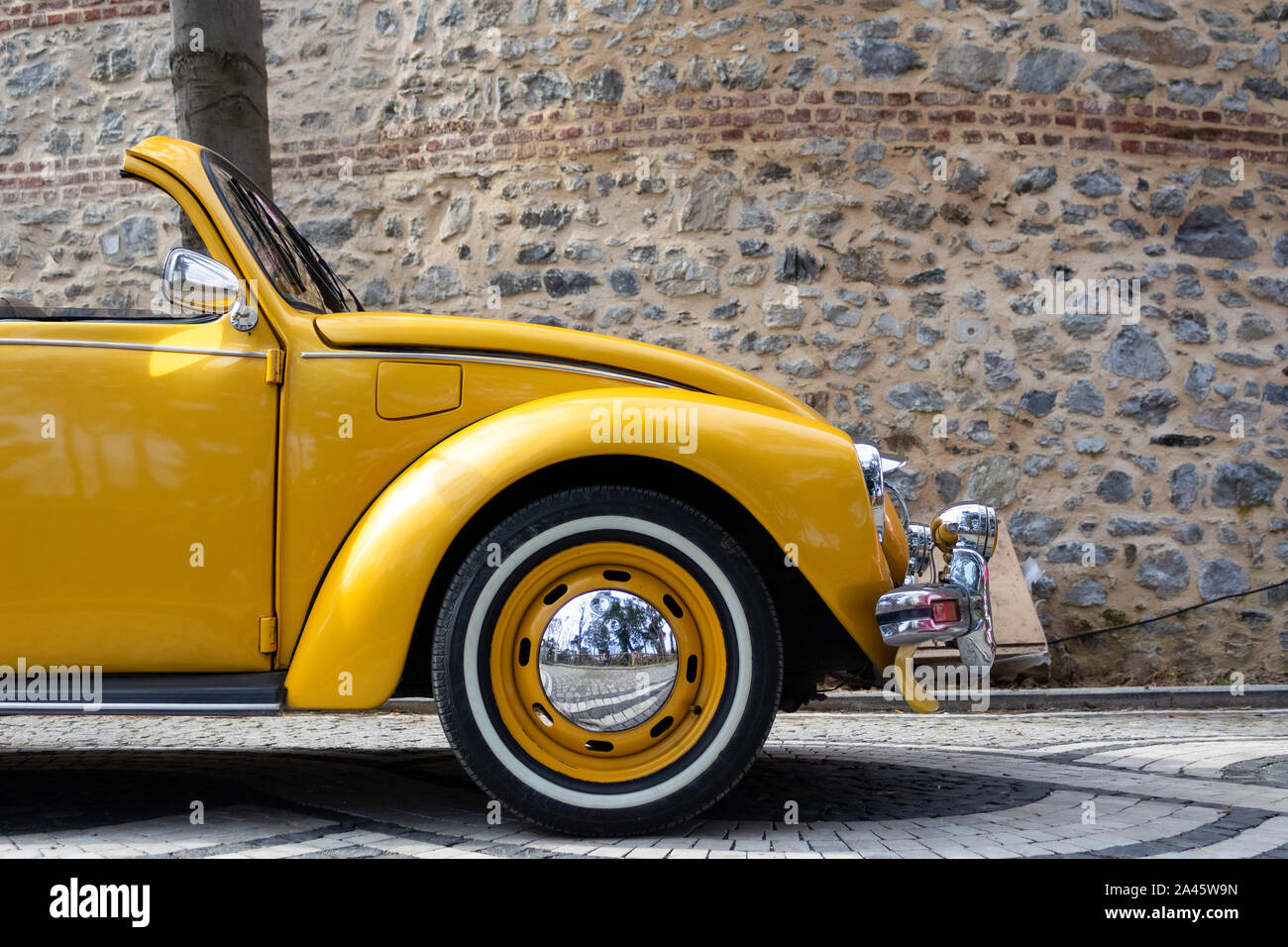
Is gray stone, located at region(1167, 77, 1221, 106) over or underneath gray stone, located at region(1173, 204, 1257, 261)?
over

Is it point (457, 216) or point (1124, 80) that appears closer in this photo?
point (1124, 80)

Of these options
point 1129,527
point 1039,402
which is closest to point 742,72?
point 1039,402

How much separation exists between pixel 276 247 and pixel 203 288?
499 mm

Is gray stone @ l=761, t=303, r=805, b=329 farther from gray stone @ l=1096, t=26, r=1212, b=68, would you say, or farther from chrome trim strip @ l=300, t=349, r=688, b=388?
chrome trim strip @ l=300, t=349, r=688, b=388

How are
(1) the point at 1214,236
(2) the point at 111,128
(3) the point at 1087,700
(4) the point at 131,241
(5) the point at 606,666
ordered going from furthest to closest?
1. (2) the point at 111,128
2. (4) the point at 131,241
3. (1) the point at 1214,236
4. (3) the point at 1087,700
5. (5) the point at 606,666

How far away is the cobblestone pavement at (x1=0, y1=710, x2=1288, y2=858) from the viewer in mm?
2566

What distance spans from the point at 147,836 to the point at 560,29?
6.36 metres

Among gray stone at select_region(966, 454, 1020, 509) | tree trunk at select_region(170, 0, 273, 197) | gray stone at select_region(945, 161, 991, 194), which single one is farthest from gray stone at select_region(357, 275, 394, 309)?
gray stone at select_region(966, 454, 1020, 509)

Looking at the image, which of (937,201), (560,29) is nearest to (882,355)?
(937,201)

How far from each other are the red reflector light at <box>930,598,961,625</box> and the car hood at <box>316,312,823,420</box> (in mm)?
721

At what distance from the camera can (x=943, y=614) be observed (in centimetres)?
267

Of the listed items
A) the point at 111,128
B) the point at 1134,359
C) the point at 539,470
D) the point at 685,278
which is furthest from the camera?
the point at 111,128

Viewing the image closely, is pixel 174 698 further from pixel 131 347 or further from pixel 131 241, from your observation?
pixel 131 241

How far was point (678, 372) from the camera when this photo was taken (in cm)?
310
